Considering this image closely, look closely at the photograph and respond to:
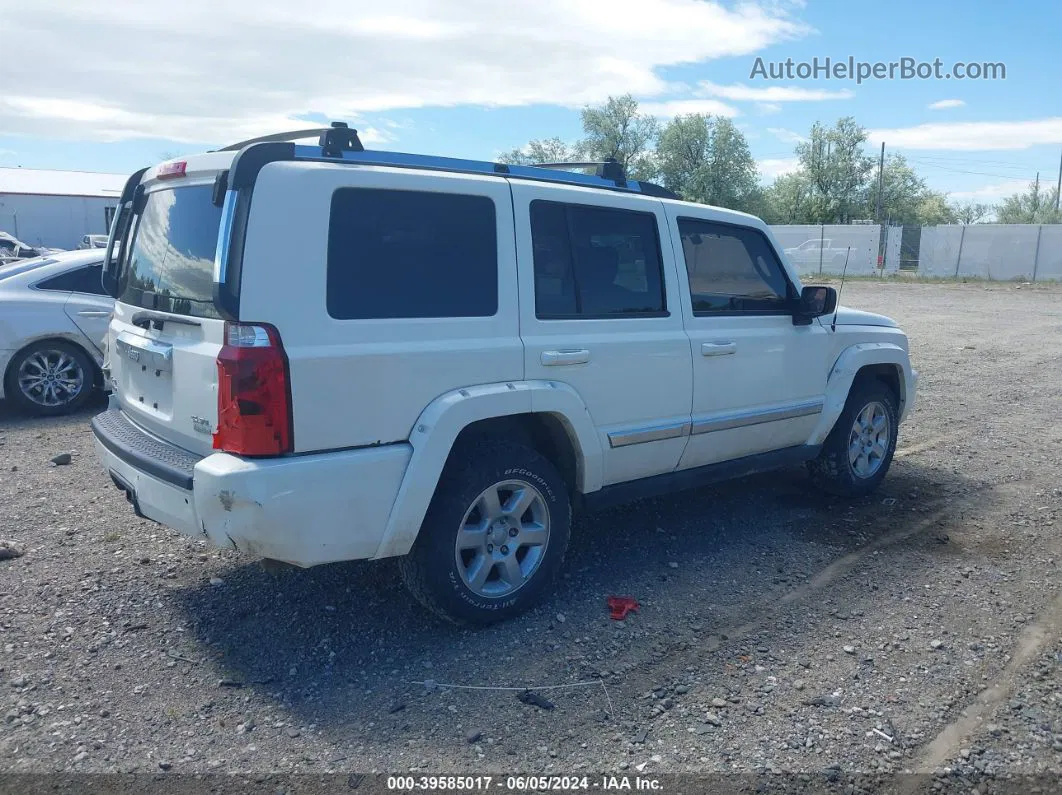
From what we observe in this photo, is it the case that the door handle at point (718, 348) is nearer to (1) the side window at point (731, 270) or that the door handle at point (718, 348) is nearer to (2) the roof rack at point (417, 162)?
(1) the side window at point (731, 270)

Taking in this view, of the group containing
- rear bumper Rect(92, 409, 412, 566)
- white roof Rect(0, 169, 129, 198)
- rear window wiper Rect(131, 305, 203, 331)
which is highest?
white roof Rect(0, 169, 129, 198)

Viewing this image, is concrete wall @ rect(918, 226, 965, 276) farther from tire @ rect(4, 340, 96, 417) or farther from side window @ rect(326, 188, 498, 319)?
side window @ rect(326, 188, 498, 319)

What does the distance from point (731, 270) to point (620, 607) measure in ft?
6.96

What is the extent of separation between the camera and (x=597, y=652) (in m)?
3.89

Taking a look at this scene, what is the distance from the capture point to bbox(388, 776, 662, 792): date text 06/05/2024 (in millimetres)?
2965

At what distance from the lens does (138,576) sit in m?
4.65

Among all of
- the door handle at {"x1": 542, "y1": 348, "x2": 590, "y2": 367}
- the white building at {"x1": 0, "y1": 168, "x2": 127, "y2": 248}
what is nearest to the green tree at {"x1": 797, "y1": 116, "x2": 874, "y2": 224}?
the white building at {"x1": 0, "y1": 168, "x2": 127, "y2": 248}

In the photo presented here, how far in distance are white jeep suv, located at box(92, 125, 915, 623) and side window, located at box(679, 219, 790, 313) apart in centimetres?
2

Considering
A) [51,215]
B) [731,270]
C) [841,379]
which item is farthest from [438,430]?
[51,215]

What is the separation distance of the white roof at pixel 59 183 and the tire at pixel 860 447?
50.6 meters

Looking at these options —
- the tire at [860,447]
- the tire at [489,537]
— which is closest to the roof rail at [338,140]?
the tire at [489,537]

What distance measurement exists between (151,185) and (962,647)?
4396 mm

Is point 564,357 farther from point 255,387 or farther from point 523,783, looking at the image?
point 523,783

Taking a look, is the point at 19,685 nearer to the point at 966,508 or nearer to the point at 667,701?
the point at 667,701
